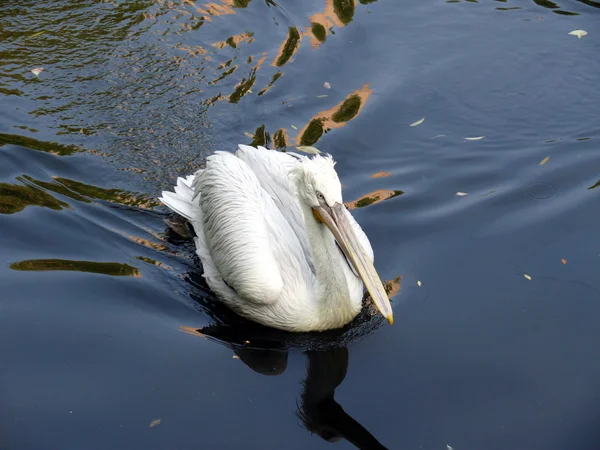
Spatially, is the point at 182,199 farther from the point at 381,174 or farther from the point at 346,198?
the point at 381,174

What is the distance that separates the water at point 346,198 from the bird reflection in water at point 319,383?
1cm

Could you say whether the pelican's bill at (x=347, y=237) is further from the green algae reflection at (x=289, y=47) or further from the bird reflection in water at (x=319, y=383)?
the green algae reflection at (x=289, y=47)

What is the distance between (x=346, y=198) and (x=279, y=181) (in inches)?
31.1

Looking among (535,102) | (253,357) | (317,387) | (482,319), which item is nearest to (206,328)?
(253,357)

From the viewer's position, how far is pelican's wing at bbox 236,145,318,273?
5.61 meters

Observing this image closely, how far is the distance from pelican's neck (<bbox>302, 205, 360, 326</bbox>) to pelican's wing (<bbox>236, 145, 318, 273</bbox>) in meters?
0.32

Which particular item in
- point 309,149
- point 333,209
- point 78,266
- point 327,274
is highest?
point 333,209

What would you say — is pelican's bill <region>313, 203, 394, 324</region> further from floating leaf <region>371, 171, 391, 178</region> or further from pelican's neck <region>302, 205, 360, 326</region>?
floating leaf <region>371, 171, 391, 178</region>

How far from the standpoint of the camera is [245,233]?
539cm

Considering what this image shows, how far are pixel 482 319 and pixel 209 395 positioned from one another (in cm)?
177

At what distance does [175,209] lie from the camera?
608 centimetres

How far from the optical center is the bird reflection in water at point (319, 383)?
4570 millimetres

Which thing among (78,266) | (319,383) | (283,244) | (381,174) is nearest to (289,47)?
(381,174)

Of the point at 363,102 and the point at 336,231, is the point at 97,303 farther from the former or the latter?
the point at 363,102
